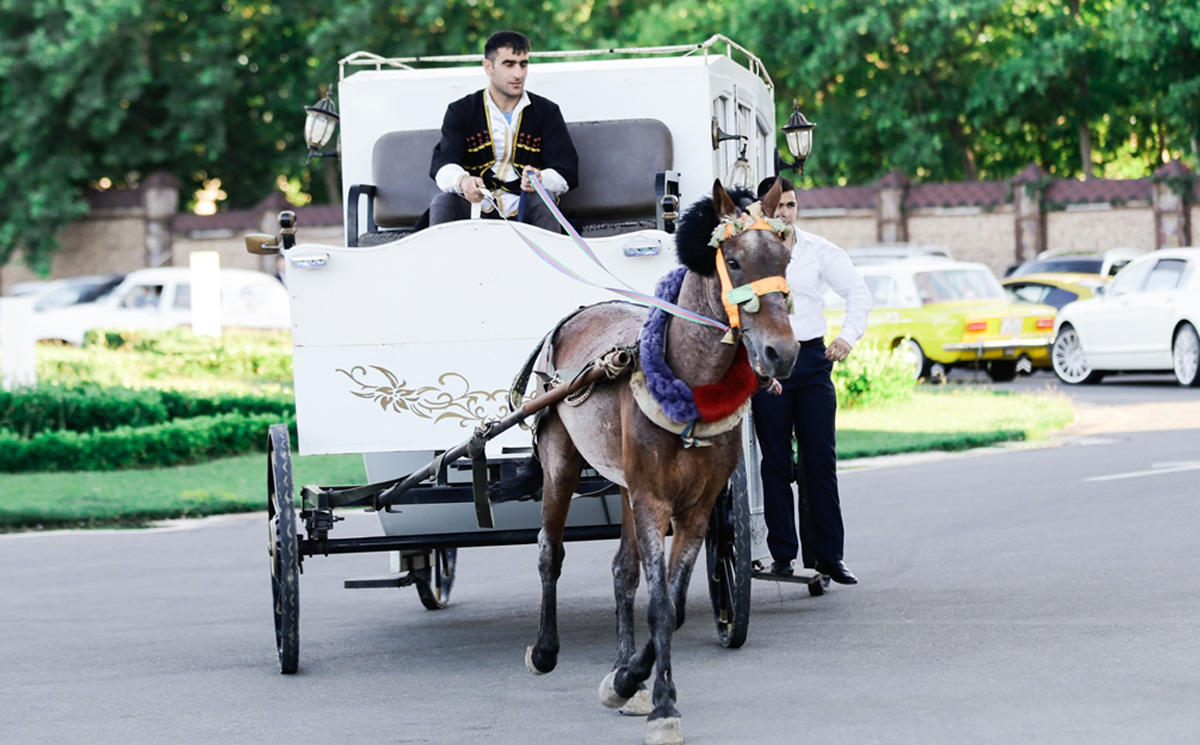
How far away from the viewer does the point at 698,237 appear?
654 cm

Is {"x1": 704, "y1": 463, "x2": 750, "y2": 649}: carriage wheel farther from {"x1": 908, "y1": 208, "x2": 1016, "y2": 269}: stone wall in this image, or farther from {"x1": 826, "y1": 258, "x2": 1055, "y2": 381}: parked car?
{"x1": 908, "y1": 208, "x2": 1016, "y2": 269}: stone wall

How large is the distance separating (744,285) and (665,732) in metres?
1.59

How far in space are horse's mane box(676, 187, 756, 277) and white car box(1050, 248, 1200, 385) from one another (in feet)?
60.3

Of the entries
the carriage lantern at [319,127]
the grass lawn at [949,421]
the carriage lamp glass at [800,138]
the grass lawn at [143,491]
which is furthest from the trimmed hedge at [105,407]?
the carriage lamp glass at [800,138]

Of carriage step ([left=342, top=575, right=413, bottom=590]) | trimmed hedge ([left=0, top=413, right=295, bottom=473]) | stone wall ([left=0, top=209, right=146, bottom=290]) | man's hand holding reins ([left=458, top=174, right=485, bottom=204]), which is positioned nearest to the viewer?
man's hand holding reins ([left=458, top=174, right=485, bottom=204])

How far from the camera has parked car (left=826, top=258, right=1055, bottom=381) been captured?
26531 millimetres

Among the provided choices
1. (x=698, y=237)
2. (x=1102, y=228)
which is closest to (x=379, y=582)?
(x=698, y=237)

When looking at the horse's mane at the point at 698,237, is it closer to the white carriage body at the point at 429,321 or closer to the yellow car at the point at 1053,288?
the white carriage body at the point at 429,321

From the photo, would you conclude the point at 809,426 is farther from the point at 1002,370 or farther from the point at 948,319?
the point at 1002,370

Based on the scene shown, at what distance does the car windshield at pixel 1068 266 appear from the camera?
36.6 meters

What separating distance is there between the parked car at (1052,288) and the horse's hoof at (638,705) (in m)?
24.2

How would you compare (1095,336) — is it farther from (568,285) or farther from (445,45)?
(445,45)

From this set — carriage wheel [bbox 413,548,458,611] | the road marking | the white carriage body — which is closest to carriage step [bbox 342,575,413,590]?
carriage wheel [bbox 413,548,458,611]

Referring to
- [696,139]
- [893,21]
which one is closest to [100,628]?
[696,139]
